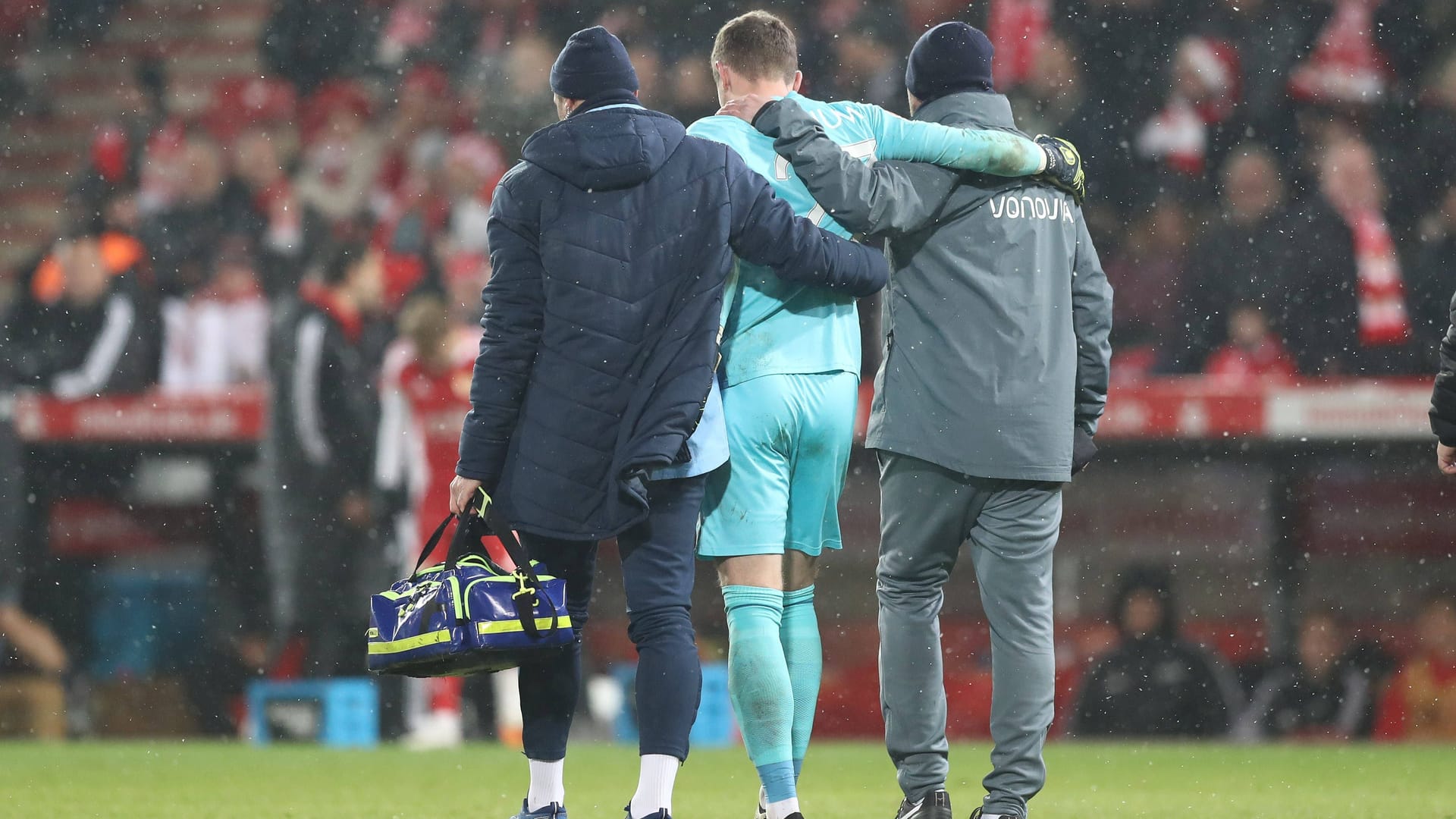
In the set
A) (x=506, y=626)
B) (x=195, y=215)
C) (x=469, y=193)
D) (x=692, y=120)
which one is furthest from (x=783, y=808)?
(x=195, y=215)

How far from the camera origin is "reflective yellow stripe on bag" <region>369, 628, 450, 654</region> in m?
4.22

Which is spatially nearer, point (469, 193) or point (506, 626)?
point (506, 626)

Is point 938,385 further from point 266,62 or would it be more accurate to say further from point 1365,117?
point 266,62

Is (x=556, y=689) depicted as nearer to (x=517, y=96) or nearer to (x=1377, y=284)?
(x=1377, y=284)

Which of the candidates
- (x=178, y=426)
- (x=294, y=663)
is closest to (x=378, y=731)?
(x=294, y=663)

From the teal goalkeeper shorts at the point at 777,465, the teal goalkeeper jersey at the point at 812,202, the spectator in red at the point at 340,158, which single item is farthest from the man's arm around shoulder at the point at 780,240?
the spectator in red at the point at 340,158

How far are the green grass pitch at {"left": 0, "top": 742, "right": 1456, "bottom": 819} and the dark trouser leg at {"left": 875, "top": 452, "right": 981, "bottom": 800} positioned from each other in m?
1.11

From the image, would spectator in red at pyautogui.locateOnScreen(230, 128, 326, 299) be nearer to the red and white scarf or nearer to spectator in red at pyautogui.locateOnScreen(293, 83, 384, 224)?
spectator in red at pyautogui.locateOnScreen(293, 83, 384, 224)

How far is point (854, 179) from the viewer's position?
4492 millimetres

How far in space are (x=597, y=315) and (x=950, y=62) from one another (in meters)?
1.19

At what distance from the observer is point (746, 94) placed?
15.5ft

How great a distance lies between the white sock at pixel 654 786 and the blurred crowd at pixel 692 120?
489cm

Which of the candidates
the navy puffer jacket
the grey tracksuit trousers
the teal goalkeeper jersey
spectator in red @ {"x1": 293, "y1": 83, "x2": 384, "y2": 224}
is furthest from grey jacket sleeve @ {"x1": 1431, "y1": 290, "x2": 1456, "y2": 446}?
spectator in red @ {"x1": 293, "y1": 83, "x2": 384, "y2": 224}

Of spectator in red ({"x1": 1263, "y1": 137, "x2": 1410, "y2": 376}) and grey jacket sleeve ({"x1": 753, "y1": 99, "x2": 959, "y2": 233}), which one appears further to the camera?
spectator in red ({"x1": 1263, "y1": 137, "x2": 1410, "y2": 376})
